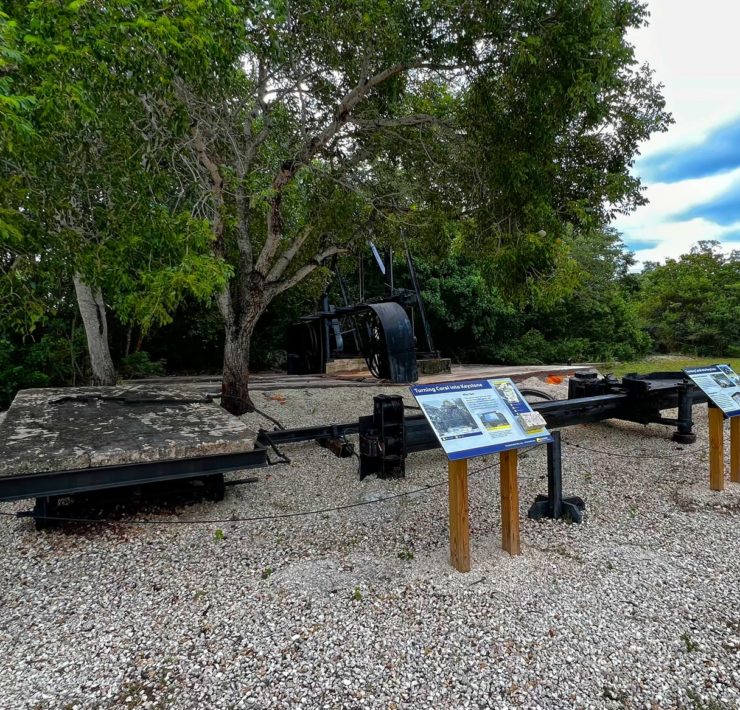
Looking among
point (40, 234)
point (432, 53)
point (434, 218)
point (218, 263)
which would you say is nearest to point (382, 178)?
point (434, 218)

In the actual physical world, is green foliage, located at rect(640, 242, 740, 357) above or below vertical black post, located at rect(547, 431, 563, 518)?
above

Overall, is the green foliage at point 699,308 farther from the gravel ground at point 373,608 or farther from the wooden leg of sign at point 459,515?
the wooden leg of sign at point 459,515

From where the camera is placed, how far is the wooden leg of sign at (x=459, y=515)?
8.46 ft

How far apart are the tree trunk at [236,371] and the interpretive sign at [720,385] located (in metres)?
4.97

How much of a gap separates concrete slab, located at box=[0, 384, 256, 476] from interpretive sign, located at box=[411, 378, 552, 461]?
4.38ft

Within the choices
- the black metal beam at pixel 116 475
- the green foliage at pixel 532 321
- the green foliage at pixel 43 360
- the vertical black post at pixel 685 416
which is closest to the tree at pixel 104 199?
the black metal beam at pixel 116 475

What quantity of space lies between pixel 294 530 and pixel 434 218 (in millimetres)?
4754

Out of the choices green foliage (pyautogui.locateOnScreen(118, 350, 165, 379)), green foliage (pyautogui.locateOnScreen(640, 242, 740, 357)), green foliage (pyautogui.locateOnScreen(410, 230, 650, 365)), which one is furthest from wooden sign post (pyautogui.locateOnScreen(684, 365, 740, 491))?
green foliage (pyautogui.locateOnScreen(640, 242, 740, 357))

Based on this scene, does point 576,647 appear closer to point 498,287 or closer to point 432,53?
point 498,287

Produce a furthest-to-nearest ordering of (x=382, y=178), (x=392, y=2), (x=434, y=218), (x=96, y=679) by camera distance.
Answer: (x=382, y=178) → (x=434, y=218) → (x=392, y=2) → (x=96, y=679)

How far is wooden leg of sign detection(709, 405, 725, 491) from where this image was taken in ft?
12.5

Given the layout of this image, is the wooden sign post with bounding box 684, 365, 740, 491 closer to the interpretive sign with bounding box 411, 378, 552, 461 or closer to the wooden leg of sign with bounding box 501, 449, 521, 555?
the interpretive sign with bounding box 411, 378, 552, 461

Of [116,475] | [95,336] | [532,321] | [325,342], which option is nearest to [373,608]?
[116,475]

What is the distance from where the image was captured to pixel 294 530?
3270 millimetres
